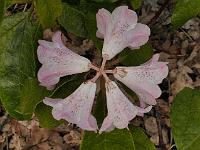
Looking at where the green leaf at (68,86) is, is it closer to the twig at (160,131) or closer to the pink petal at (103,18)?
the pink petal at (103,18)

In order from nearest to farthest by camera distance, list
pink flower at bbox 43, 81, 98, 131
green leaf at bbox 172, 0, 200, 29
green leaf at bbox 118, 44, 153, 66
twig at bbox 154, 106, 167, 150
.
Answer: pink flower at bbox 43, 81, 98, 131 → green leaf at bbox 172, 0, 200, 29 → green leaf at bbox 118, 44, 153, 66 → twig at bbox 154, 106, 167, 150

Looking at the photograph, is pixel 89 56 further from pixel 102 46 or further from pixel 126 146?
pixel 126 146

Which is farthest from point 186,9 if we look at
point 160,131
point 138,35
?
point 160,131

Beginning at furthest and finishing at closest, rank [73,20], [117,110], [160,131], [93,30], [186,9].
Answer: [160,131]
[73,20]
[93,30]
[186,9]
[117,110]

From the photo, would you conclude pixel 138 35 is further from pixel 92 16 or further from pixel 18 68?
pixel 18 68

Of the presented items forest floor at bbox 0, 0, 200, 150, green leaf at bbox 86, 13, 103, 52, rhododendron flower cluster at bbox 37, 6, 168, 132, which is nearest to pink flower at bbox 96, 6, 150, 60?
rhododendron flower cluster at bbox 37, 6, 168, 132

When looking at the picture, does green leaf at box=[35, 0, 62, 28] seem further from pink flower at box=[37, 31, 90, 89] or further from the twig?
the twig

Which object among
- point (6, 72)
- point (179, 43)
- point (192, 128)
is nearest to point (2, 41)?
point (6, 72)
